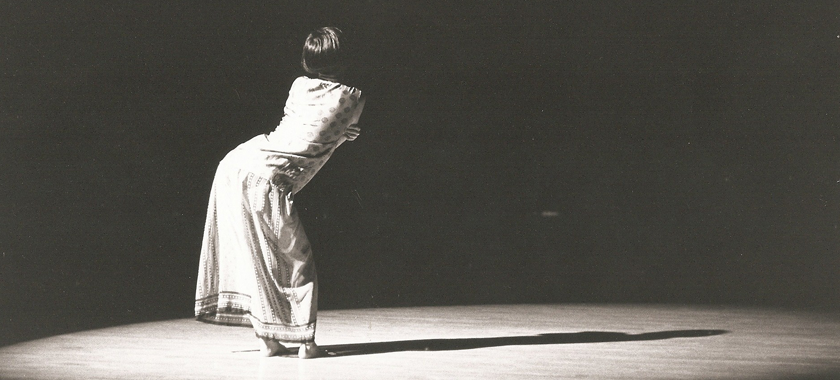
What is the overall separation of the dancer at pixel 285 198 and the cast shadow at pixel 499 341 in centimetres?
22

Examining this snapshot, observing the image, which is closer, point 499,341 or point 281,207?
point 281,207

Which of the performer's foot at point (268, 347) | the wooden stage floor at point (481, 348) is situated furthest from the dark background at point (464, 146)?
the performer's foot at point (268, 347)

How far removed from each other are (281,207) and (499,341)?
0.93 meters

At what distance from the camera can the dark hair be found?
327cm

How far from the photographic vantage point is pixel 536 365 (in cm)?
312

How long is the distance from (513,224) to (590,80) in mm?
1105

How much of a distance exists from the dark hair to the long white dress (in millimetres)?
42

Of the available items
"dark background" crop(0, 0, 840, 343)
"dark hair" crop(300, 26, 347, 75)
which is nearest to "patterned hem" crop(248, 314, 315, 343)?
"dark hair" crop(300, 26, 347, 75)

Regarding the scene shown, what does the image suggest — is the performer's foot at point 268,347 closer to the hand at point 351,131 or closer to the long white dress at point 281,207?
the long white dress at point 281,207

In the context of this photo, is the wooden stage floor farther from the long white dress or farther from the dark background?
the dark background

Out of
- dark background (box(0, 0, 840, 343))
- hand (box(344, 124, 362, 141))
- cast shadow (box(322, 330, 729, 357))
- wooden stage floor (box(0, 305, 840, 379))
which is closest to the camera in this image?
wooden stage floor (box(0, 305, 840, 379))

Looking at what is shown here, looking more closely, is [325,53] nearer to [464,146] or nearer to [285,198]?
[285,198]

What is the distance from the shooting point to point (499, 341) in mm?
3691

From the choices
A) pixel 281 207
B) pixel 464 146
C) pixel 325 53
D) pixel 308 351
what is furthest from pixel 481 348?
pixel 464 146
